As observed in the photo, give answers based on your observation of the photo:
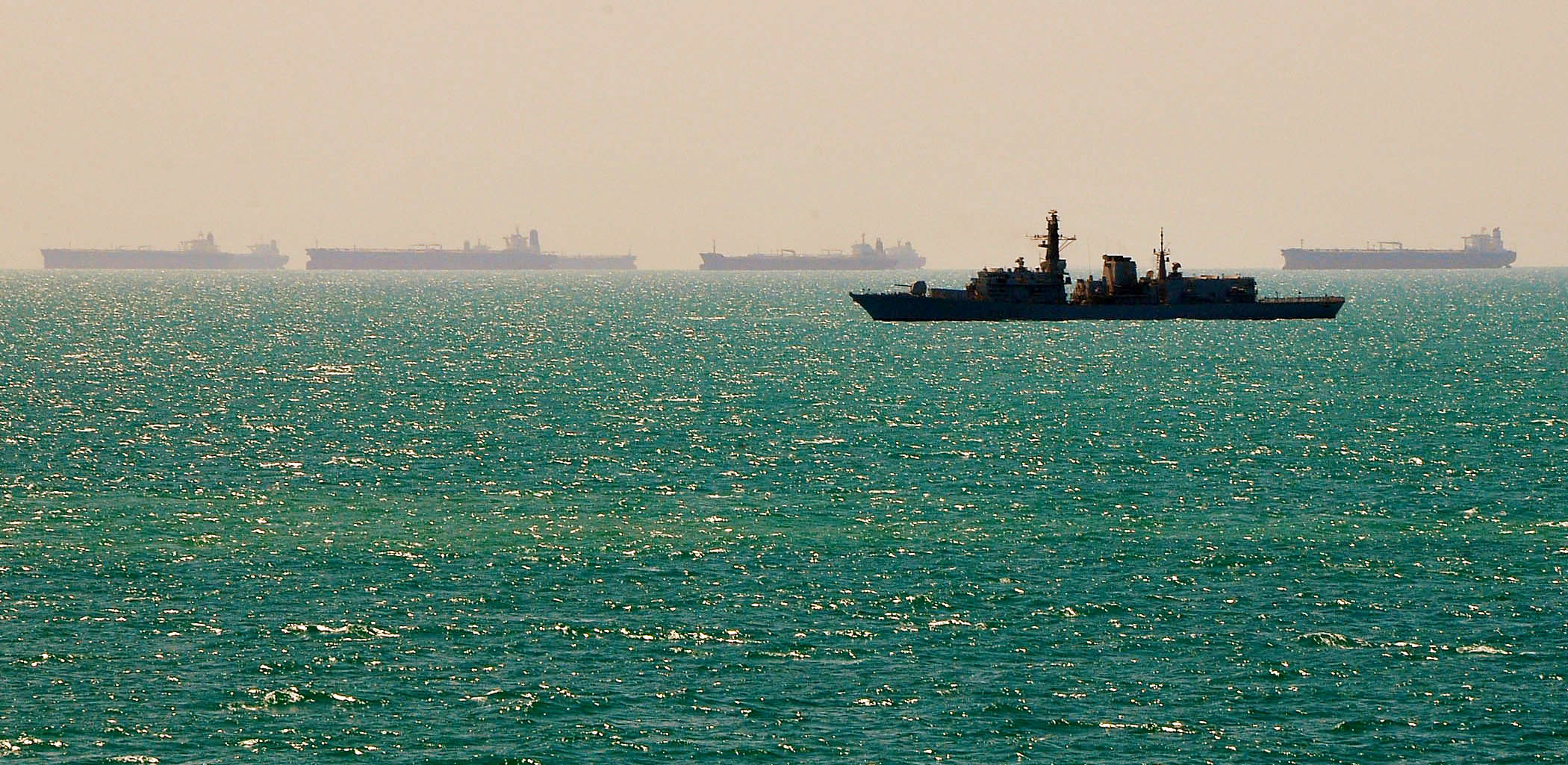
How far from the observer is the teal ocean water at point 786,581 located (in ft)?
111

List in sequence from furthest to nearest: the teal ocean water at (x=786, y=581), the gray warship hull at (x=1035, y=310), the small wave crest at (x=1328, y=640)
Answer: the gray warship hull at (x=1035, y=310) < the small wave crest at (x=1328, y=640) < the teal ocean water at (x=786, y=581)

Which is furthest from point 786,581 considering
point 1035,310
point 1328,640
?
point 1035,310

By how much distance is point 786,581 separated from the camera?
47219mm

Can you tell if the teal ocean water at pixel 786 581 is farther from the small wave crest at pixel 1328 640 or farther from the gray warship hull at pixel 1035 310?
the gray warship hull at pixel 1035 310

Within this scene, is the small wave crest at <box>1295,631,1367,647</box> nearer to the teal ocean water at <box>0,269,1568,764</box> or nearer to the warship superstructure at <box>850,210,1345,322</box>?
the teal ocean water at <box>0,269,1568,764</box>

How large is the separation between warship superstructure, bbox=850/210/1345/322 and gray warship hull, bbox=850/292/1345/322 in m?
0.08

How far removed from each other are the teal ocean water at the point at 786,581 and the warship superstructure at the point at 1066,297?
86.8 m

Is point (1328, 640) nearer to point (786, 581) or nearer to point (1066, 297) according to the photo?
point (786, 581)

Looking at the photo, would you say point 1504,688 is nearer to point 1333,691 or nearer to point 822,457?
point 1333,691

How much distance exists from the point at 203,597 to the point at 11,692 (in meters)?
8.80

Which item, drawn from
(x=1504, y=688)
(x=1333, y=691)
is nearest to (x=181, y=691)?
(x=1333, y=691)

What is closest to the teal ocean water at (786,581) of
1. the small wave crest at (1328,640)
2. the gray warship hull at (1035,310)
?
the small wave crest at (1328,640)

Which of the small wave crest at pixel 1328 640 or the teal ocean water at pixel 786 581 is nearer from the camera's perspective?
the teal ocean water at pixel 786 581

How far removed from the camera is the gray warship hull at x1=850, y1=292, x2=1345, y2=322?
18688cm
